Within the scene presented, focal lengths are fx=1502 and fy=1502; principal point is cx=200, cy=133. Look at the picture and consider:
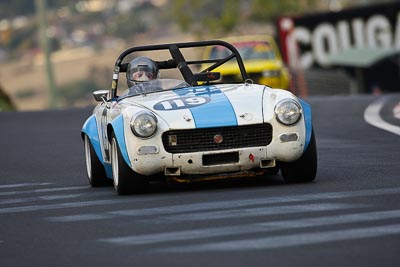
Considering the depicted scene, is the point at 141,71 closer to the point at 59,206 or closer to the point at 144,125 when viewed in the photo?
the point at 144,125

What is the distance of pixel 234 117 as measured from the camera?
1180cm

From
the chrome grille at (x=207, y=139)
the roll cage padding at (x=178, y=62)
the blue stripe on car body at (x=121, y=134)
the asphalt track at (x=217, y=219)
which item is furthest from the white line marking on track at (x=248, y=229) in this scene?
the roll cage padding at (x=178, y=62)

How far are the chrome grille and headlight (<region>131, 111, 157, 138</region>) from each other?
114 millimetres

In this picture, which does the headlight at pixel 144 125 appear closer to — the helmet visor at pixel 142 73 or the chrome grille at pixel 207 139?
the chrome grille at pixel 207 139

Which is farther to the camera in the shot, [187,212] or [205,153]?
[205,153]

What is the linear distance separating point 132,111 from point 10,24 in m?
126

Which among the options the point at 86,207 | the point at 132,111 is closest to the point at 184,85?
the point at 132,111

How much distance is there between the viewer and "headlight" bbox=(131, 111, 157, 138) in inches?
465

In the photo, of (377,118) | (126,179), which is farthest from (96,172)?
(377,118)

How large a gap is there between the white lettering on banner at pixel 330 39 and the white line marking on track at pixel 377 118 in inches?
1000

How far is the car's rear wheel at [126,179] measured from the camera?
39.4 feet

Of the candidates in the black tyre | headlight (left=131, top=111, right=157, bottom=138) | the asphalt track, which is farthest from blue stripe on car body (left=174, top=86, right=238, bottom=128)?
the black tyre

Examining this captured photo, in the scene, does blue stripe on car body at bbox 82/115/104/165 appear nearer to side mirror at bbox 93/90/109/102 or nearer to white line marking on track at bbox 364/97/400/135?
A: side mirror at bbox 93/90/109/102

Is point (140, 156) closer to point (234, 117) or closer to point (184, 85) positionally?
point (234, 117)
